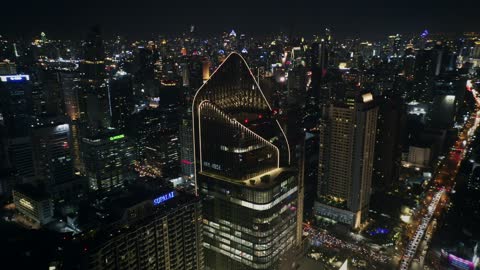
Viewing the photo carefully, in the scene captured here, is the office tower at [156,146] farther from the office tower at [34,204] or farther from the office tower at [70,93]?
the office tower at [34,204]

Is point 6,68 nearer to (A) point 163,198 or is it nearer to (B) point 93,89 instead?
(B) point 93,89

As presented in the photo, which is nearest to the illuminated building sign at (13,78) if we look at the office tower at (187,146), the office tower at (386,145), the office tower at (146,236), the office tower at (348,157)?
the office tower at (187,146)

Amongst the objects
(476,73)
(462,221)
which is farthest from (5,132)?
(476,73)

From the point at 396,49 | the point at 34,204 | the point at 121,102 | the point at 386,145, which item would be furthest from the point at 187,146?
the point at 396,49

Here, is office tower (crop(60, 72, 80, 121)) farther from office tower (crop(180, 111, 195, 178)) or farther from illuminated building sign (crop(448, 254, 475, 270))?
illuminated building sign (crop(448, 254, 475, 270))

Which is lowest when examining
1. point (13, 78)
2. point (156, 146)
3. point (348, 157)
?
point (156, 146)

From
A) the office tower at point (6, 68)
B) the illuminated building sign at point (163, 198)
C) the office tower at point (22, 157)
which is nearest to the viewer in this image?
the illuminated building sign at point (163, 198)
